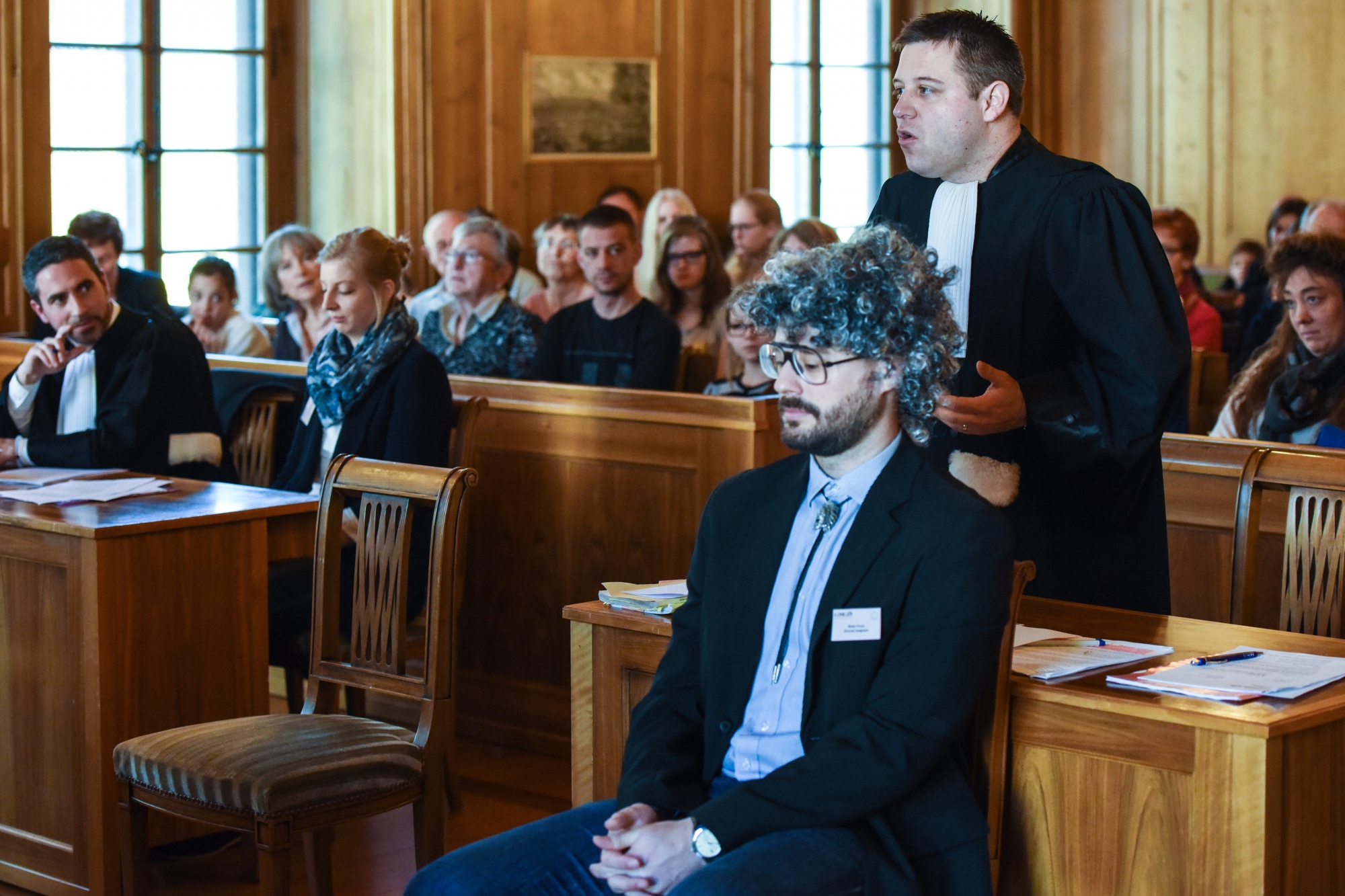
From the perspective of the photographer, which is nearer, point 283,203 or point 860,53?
point 283,203

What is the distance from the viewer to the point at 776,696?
2.15 m

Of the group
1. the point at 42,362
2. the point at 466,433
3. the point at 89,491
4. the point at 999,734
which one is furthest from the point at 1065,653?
the point at 42,362

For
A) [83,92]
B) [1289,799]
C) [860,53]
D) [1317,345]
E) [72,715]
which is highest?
[860,53]

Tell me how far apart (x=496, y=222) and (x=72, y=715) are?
339cm

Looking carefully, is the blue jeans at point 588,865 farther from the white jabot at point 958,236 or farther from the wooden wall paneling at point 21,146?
the wooden wall paneling at point 21,146

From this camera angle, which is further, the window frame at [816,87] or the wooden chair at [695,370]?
the window frame at [816,87]

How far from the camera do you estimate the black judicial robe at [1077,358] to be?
8.18 feet

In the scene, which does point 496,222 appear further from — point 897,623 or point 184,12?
point 897,623

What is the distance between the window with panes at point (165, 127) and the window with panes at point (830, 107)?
3.33 metres

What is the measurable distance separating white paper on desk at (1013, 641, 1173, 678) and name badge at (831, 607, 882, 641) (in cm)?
27

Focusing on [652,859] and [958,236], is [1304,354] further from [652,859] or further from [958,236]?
[652,859]

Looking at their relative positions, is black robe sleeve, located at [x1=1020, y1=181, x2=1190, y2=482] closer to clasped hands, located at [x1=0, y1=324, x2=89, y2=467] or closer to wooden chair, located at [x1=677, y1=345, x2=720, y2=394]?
clasped hands, located at [x1=0, y1=324, x2=89, y2=467]

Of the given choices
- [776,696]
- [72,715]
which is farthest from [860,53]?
[776,696]

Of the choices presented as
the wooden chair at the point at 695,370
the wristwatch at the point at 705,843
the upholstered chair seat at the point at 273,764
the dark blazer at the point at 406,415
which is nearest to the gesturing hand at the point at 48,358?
the dark blazer at the point at 406,415
